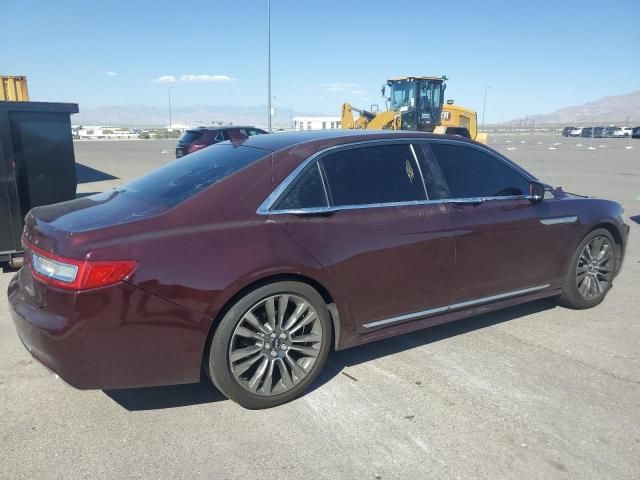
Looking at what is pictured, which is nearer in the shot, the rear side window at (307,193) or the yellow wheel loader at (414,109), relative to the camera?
the rear side window at (307,193)

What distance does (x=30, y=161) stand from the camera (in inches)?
241

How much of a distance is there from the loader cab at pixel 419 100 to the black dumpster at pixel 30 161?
58.0 feet

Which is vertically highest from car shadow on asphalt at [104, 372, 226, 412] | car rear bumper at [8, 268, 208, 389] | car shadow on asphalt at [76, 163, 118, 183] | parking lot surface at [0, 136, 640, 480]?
car rear bumper at [8, 268, 208, 389]

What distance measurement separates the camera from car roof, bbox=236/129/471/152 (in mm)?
3482

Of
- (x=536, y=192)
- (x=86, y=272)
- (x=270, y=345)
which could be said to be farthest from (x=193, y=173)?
(x=536, y=192)

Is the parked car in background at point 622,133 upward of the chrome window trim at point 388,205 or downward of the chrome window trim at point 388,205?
downward

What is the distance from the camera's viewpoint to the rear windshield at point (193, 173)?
3.21 m

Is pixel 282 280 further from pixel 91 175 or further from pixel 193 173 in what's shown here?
pixel 91 175

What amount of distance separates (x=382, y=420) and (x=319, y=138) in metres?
1.86

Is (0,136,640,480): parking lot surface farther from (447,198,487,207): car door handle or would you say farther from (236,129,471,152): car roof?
(236,129,471,152): car roof

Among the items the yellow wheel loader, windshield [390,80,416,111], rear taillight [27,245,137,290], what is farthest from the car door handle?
windshield [390,80,416,111]

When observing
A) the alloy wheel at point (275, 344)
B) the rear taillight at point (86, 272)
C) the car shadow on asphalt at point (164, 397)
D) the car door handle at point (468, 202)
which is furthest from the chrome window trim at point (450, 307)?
the rear taillight at point (86, 272)

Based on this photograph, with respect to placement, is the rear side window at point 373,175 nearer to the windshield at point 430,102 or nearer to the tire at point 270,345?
the tire at point 270,345

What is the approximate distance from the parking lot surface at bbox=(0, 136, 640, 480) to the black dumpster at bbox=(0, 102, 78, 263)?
2132mm
